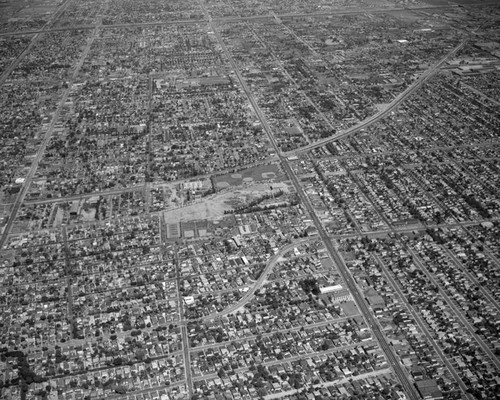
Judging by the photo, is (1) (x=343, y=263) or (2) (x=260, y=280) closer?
(2) (x=260, y=280)

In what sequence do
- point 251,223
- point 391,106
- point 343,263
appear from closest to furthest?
1. point 343,263
2. point 251,223
3. point 391,106

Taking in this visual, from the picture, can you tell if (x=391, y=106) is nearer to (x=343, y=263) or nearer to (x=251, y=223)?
(x=251, y=223)

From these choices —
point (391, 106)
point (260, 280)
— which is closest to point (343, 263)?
point (260, 280)

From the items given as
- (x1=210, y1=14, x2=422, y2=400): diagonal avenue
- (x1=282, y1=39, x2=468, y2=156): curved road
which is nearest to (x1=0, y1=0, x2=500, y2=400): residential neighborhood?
(x1=210, y1=14, x2=422, y2=400): diagonal avenue

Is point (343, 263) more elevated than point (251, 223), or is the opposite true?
point (251, 223)

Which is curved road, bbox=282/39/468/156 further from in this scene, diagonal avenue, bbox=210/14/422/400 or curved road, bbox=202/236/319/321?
curved road, bbox=202/236/319/321

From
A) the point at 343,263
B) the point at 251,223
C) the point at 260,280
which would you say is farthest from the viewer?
the point at 251,223

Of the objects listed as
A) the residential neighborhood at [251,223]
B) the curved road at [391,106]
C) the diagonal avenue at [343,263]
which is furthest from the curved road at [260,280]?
the curved road at [391,106]

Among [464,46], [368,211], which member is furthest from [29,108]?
[464,46]

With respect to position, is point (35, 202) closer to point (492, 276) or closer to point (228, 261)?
point (228, 261)

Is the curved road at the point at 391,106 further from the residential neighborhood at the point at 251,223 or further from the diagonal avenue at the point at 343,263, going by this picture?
the residential neighborhood at the point at 251,223

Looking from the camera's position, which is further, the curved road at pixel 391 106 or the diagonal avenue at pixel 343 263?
the curved road at pixel 391 106
